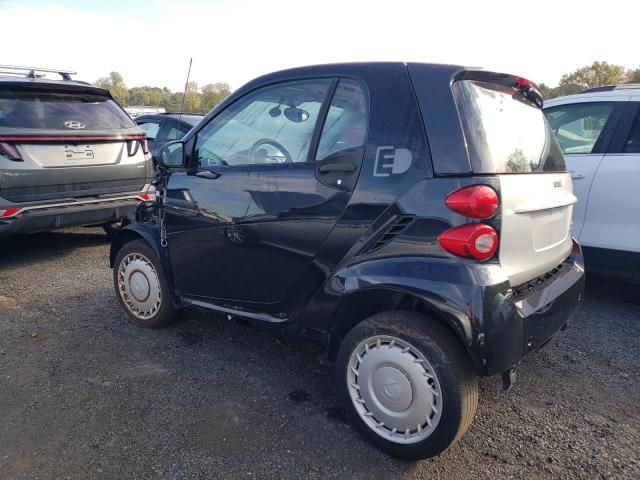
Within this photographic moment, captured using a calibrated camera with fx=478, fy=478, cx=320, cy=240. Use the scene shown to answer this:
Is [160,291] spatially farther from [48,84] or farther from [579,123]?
[579,123]

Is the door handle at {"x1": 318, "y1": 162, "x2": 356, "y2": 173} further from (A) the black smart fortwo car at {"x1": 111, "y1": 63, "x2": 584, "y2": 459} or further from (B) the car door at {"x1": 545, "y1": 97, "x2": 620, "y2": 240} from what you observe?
(B) the car door at {"x1": 545, "y1": 97, "x2": 620, "y2": 240}

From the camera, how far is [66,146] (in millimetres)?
4754

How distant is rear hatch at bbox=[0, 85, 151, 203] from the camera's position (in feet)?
14.5

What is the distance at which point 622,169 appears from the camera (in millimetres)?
3748

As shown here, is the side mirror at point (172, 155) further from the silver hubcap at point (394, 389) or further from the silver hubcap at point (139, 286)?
the silver hubcap at point (394, 389)

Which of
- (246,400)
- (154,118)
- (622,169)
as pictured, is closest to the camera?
(246,400)

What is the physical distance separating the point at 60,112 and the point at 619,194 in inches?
204

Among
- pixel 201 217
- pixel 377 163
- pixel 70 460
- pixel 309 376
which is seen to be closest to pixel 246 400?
pixel 309 376

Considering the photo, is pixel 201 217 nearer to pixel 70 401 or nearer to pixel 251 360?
pixel 251 360

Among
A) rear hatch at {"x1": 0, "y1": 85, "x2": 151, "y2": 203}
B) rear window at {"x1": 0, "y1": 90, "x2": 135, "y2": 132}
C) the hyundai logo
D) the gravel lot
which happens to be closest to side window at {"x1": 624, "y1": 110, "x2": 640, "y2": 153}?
the gravel lot

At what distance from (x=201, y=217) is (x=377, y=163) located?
4.24 ft

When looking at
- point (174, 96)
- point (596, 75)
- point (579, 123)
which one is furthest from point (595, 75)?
point (579, 123)

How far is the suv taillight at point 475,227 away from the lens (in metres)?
2.00

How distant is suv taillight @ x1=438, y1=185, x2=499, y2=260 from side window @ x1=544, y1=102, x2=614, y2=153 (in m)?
2.58
